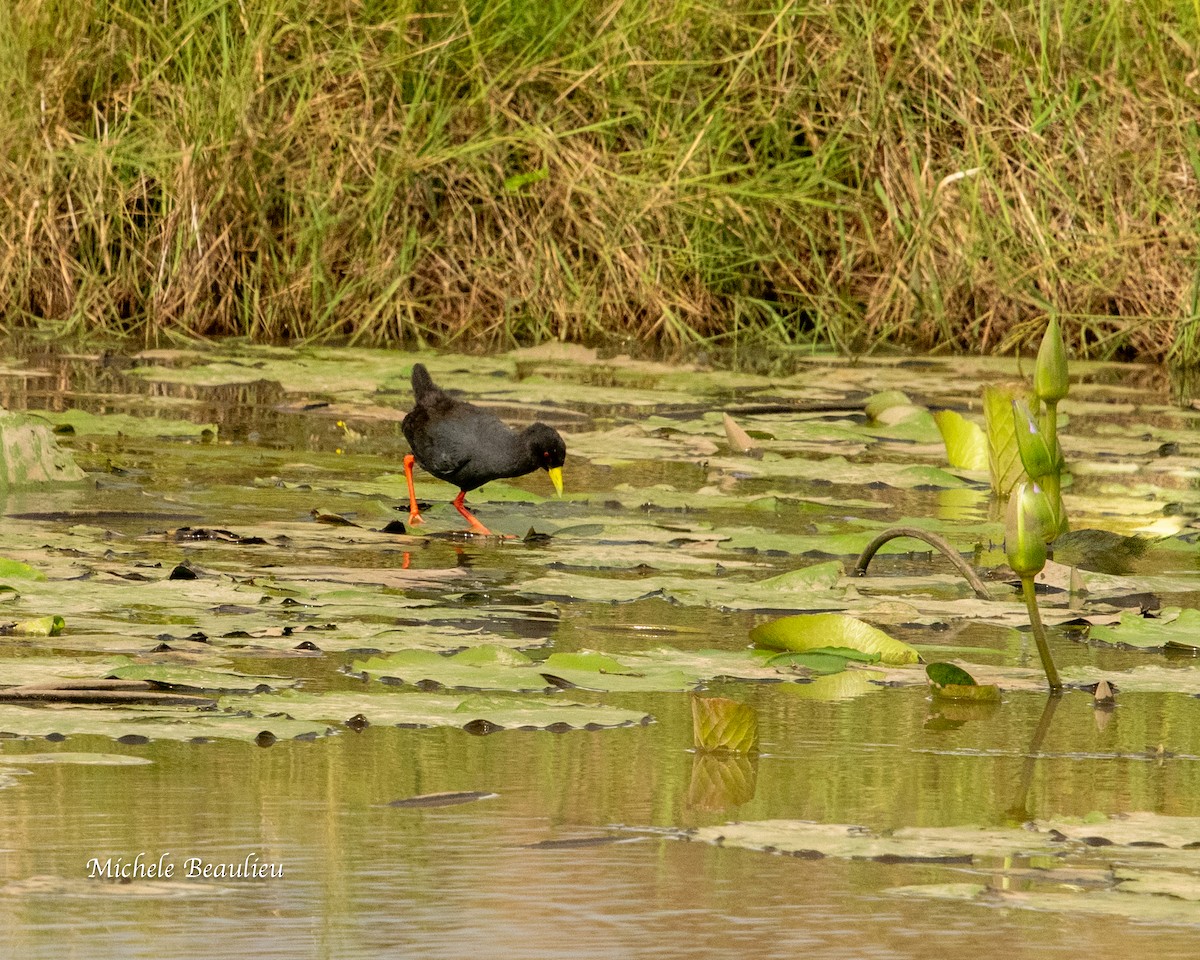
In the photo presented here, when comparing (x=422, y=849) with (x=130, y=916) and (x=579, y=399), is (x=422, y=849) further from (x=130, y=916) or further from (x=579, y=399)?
(x=579, y=399)

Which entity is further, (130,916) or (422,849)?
(422,849)

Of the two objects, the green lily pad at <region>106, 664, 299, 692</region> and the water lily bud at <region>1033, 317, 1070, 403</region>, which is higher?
the water lily bud at <region>1033, 317, 1070, 403</region>

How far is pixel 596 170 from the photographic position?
987 centimetres

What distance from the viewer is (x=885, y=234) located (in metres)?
10.4

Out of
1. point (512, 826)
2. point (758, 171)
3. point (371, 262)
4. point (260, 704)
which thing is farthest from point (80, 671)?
point (758, 171)

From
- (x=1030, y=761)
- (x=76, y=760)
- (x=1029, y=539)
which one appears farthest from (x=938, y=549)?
(x=76, y=760)

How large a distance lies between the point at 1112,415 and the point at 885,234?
2938 mm

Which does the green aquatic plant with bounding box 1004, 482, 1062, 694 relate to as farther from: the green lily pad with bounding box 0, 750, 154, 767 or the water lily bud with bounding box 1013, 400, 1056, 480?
the green lily pad with bounding box 0, 750, 154, 767

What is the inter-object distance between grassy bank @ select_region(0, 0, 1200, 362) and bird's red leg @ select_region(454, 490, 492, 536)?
4343mm

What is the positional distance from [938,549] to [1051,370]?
553mm

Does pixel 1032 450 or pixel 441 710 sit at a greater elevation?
pixel 1032 450

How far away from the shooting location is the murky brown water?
6.65 feet

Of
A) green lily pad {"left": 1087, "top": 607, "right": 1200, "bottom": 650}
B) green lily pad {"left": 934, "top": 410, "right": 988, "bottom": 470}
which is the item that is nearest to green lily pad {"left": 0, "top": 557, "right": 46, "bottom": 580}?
green lily pad {"left": 1087, "top": 607, "right": 1200, "bottom": 650}

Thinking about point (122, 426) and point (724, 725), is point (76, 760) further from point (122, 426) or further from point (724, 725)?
point (122, 426)
